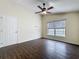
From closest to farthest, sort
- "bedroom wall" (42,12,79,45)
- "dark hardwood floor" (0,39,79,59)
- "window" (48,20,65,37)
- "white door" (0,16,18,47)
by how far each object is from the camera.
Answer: "dark hardwood floor" (0,39,79,59), "white door" (0,16,18,47), "bedroom wall" (42,12,79,45), "window" (48,20,65,37)

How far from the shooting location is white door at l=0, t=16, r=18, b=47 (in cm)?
478

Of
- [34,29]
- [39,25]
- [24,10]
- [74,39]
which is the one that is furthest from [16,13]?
[74,39]

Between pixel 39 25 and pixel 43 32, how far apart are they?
3.00 feet

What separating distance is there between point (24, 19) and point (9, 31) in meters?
1.78

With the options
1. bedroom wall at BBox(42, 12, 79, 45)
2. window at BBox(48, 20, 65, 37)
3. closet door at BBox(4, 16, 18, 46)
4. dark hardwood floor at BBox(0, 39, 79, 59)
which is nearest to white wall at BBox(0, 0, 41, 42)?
closet door at BBox(4, 16, 18, 46)

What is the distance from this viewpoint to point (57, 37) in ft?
22.6

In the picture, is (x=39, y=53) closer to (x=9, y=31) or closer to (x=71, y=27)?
(x=9, y=31)

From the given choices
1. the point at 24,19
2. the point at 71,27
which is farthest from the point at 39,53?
the point at 24,19

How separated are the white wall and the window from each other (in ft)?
4.04

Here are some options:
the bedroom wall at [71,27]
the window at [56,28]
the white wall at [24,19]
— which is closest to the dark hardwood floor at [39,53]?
the bedroom wall at [71,27]

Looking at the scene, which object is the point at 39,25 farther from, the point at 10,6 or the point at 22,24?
the point at 10,6

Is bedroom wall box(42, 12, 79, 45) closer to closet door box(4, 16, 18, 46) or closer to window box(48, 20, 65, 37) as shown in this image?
window box(48, 20, 65, 37)

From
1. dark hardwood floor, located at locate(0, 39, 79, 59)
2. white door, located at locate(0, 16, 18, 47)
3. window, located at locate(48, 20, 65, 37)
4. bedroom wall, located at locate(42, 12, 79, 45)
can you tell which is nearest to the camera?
dark hardwood floor, located at locate(0, 39, 79, 59)

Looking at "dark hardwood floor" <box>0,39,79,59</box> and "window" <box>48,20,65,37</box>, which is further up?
"window" <box>48,20,65,37</box>
